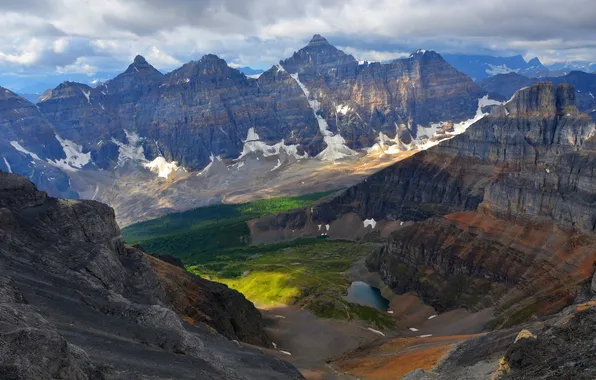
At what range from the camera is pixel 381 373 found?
9025cm

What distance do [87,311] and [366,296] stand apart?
127479 mm

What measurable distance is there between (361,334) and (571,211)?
231 feet

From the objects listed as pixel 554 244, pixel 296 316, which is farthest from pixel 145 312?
pixel 554 244

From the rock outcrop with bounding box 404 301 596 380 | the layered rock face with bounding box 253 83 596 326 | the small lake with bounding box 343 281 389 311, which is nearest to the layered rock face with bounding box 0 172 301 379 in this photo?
the rock outcrop with bounding box 404 301 596 380

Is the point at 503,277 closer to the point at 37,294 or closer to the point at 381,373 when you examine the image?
the point at 381,373

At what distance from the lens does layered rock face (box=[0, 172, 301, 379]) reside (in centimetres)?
3934

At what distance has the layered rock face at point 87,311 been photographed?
3934cm

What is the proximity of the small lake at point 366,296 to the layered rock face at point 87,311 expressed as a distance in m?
68.0

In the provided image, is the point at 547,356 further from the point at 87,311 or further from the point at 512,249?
the point at 512,249

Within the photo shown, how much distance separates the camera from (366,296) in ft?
579

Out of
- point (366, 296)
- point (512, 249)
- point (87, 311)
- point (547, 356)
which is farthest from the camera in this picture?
point (366, 296)

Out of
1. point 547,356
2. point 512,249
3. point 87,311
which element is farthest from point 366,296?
point 87,311

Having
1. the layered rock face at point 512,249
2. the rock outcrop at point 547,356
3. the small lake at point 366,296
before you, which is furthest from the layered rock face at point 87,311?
the layered rock face at point 512,249

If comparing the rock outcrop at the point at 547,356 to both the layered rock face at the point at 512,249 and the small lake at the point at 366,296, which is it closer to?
the layered rock face at the point at 512,249
